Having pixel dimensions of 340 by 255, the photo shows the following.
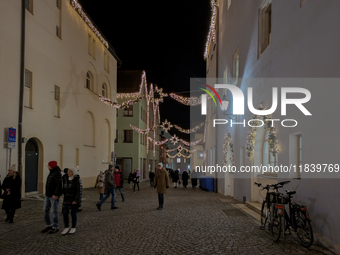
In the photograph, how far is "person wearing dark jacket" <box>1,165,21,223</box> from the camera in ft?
31.4

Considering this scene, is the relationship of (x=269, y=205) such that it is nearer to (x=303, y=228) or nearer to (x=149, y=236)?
(x=303, y=228)

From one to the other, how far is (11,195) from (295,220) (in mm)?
7518

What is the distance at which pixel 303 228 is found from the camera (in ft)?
22.1

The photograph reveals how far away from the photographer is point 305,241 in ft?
22.0

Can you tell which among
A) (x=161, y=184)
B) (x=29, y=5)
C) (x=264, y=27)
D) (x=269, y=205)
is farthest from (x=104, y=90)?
(x=269, y=205)

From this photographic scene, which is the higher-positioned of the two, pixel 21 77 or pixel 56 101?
pixel 21 77

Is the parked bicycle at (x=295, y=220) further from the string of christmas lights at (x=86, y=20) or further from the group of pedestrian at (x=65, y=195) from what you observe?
the string of christmas lights at (x=86, y=20)

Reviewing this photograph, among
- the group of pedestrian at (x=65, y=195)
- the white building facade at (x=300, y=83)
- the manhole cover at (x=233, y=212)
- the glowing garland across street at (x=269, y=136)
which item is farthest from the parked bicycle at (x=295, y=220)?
the group of pedestrian at (x=65, y=195)

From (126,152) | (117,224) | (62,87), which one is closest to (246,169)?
(117,224)

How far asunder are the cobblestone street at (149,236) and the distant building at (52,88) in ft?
17.4

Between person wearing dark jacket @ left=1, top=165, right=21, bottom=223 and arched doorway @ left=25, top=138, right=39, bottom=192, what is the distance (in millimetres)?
6696

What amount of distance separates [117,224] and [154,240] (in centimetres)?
233

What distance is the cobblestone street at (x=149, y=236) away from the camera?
22.1 feet

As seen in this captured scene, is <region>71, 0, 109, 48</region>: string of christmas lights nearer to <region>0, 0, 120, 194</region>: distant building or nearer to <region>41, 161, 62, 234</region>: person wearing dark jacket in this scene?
<region>0, 0, 120, 194</region>: distant building
